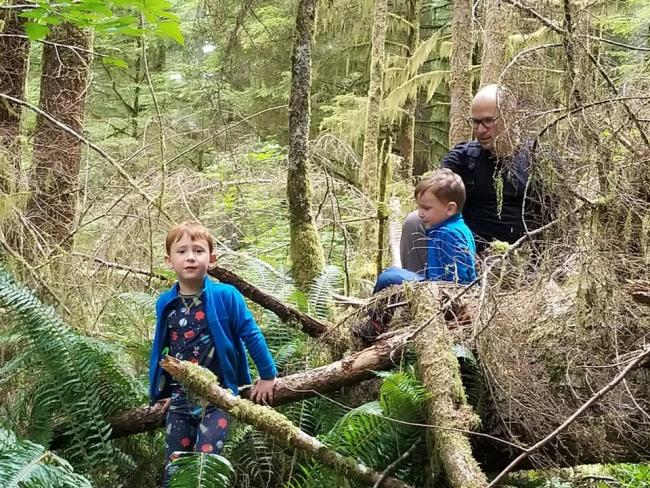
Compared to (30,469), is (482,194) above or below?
above

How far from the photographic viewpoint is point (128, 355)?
14.0 feet

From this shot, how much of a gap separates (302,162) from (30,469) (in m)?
3.02

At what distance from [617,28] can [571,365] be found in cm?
664

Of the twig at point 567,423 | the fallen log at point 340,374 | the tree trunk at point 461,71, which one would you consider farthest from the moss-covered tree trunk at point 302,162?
the tree trunk at point 461,71

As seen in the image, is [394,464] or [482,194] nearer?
[394,464]

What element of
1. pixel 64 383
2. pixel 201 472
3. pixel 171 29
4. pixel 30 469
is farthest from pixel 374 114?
pixel 30 469

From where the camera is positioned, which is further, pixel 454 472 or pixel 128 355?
pixel 128 355

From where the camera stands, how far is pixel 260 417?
299 cm

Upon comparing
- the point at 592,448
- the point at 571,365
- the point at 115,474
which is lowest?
the point at 115,474

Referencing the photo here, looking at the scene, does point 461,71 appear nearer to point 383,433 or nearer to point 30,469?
point 383,433

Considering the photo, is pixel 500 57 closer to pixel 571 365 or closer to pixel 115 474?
pixel 571 365

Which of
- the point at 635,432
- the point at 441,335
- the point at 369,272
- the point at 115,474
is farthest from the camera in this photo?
the point at 369,272

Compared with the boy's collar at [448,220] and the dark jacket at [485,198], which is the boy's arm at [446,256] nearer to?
the boy's collar at [448,220]

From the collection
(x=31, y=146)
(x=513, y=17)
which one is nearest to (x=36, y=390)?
(x=31, y=146)
